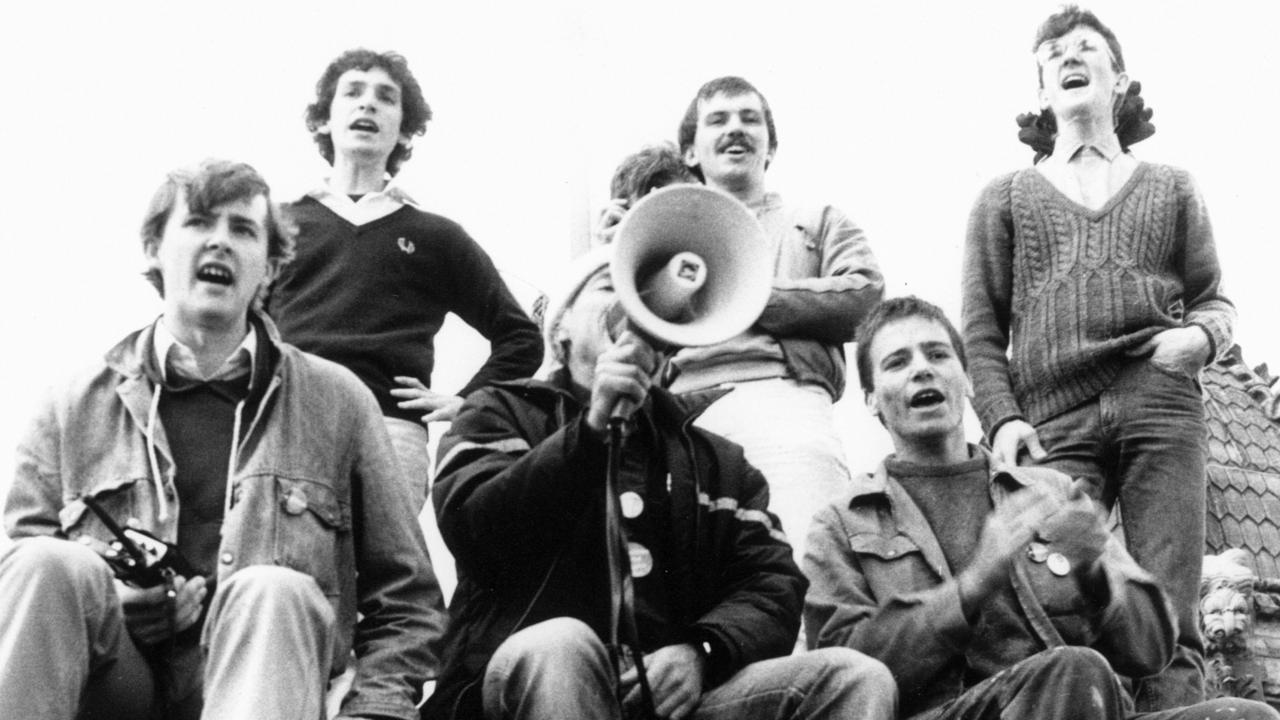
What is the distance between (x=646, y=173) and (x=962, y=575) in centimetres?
196

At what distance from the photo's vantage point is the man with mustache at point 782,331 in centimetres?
668

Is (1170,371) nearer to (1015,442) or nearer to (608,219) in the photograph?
(1015,442)

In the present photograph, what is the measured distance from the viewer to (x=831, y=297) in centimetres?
692

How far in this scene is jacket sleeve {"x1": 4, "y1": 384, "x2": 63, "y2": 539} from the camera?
17.3ft

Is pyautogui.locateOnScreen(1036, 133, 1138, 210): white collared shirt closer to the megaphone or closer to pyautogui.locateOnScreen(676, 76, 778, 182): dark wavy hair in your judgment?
pyautogui.locateOnScreen(676, 76, 778, 182): dark wavy hair

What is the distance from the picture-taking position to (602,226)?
265 inches

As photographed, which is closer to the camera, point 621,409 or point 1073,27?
point 621,409

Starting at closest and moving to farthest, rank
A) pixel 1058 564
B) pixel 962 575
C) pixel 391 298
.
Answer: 1. pixel 962 575
2. pixel 1058 564
3. pixel 391 298

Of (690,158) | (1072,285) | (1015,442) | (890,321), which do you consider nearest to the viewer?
(890,321)

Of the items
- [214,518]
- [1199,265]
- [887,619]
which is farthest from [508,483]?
[1199,265]

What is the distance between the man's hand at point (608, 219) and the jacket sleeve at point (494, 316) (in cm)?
45

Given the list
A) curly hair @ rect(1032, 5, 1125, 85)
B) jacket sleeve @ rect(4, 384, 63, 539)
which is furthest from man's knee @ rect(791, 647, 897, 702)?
curly hair @ rect(1032, 5, 1125, 85)

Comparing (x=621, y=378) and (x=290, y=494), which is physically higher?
(x=621, y=378)

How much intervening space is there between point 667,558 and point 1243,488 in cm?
1129
